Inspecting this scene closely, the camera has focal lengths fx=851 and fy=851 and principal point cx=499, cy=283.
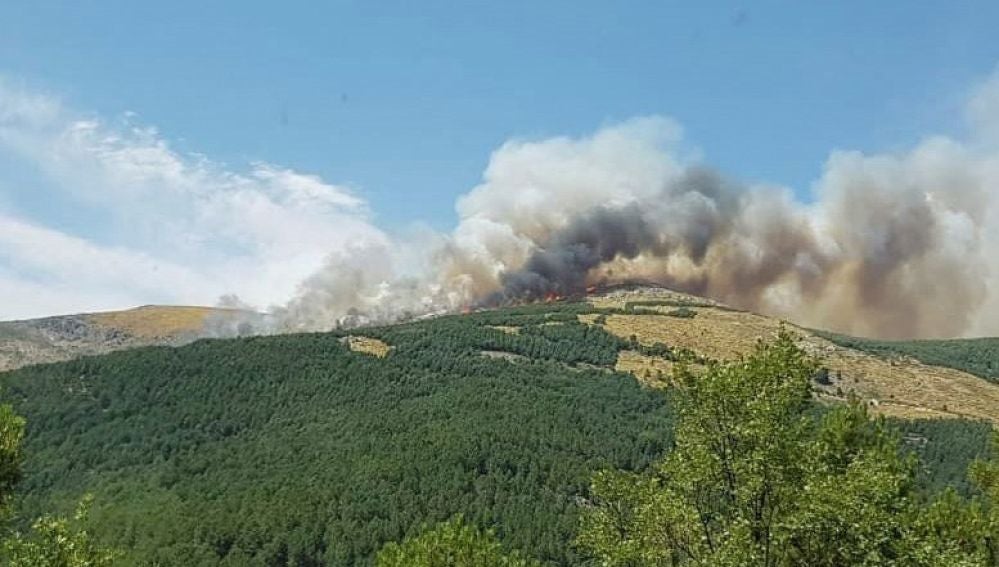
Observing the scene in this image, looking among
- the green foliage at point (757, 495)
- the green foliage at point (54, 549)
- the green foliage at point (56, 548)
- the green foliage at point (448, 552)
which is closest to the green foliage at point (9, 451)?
the green foliage at point (56, 548)

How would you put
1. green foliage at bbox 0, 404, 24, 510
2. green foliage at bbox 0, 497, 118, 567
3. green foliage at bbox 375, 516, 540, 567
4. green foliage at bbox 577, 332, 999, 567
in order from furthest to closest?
1. green foliage at bbox 375, 516, 540, 567
2. green foliage at bbox 0, 404, 24, 510
3. green foliage at bbox 0, 497, 118, 567
4. green foliage at bbox 577, 332, 999, 567

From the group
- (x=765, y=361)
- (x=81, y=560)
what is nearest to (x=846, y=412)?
(x=765, y=361)

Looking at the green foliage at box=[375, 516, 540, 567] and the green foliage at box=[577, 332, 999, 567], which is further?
the green foliage at box=[375, 516, 540, 567]

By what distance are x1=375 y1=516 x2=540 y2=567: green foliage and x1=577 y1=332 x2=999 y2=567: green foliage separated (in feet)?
34.8

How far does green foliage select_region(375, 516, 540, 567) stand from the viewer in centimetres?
4666

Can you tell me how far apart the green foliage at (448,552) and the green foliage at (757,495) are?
34.8ft

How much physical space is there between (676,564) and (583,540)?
19.2 feet

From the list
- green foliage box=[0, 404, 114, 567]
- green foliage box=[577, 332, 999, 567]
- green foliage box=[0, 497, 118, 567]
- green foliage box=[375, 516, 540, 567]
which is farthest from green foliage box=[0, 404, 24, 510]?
green foliage box=[577, 332, 999, 567]

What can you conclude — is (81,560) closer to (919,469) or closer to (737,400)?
(737,400)

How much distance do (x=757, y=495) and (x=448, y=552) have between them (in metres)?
21.0

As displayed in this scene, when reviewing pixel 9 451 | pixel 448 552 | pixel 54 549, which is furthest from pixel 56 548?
pixel 448 552

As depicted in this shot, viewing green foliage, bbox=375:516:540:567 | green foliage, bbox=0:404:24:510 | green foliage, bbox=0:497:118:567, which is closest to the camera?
green foliage, bbox=0:497:118:567

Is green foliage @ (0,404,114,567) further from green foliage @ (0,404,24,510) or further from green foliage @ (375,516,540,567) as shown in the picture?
green foliage @ (375,516,540,567)

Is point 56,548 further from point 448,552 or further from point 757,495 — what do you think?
point 757,495
